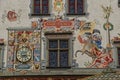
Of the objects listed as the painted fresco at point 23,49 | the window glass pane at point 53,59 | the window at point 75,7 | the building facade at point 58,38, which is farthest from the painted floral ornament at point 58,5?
the window glass pane at point 53,59

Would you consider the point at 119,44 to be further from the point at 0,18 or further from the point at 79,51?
the point at 0,18

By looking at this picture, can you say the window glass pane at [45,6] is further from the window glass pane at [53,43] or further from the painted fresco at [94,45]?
the painted fresco at [94,45]

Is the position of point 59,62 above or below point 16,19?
below

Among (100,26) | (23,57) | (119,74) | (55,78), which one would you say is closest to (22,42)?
(23,57)

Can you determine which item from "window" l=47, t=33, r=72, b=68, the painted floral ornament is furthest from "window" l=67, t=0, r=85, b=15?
"window" l=47, t=33, r=72, b=68

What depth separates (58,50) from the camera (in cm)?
2109

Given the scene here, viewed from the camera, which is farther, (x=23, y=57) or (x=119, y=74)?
(x=23, y=57)

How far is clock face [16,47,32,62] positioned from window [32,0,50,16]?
5.76 feet

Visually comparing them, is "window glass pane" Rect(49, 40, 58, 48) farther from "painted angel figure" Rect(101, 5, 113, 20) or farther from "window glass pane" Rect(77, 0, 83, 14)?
"painted angel figure" Rect(101, 5, 113, 20)

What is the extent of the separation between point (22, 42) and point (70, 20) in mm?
2463

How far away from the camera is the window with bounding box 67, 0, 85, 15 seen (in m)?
21.5

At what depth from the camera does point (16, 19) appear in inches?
846

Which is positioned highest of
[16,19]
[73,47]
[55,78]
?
[16,19]

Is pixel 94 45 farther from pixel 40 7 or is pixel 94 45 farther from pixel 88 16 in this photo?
pixel 40 7
